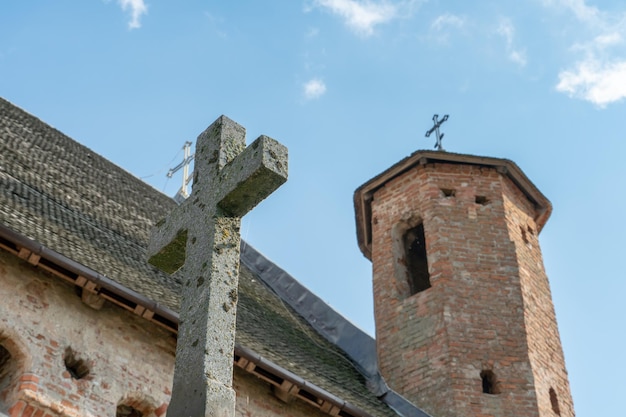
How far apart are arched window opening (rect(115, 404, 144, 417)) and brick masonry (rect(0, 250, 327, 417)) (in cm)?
5

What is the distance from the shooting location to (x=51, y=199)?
1031 cm

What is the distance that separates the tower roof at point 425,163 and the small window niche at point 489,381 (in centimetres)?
347

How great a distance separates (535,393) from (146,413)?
209 inches

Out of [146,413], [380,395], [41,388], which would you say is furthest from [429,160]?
[41,388]

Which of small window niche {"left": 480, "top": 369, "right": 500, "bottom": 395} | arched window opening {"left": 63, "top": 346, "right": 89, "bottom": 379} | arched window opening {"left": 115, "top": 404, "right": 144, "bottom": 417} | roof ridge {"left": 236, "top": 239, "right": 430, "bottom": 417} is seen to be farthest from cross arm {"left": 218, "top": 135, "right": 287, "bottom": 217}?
small window niche {"left": 480, "top": 369, "right": 500, "bottom": 395}

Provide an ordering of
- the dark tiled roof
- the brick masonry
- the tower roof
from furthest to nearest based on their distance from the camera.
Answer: the tower roof < the dark tiled roof < the brick masonry

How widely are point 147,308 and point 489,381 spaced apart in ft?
16.8

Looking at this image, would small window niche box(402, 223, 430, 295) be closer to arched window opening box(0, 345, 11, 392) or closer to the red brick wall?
the red brick wall

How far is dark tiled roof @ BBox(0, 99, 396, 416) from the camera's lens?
A: 29.7 ft

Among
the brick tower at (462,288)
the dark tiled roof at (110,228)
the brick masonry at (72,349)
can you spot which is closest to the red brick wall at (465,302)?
the brick tower at (462,288)

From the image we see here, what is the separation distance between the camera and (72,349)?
8.13 meters

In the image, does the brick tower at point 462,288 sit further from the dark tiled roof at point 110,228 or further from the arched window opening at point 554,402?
the dark tiled roof at point 110,228

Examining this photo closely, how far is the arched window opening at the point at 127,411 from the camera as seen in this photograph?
845cm

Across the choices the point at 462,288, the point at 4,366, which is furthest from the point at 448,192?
the point at 4,366
